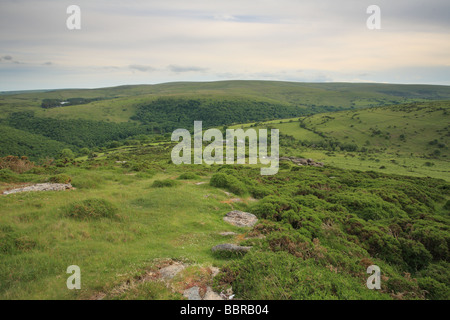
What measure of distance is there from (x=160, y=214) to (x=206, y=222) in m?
3.51

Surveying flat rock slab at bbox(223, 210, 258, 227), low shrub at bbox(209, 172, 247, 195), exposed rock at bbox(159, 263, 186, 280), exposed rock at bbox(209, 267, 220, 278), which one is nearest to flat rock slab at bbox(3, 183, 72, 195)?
low shrub at bbox(209, 172, 247, 195)

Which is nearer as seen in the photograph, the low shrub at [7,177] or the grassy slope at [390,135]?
the low shrub at [7,177]

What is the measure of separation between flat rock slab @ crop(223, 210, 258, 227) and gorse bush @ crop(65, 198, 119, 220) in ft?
Result: 26.4

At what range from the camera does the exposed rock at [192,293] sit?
8.47 metres

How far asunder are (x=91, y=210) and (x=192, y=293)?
1003 centimetres

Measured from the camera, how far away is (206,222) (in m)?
16.8

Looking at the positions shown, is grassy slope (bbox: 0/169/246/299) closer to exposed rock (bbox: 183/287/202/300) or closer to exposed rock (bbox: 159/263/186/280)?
exposed rock (bbox: 159/263/186/280)

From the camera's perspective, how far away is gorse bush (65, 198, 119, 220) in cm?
1485

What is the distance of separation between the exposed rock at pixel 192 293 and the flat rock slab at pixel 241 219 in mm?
8734

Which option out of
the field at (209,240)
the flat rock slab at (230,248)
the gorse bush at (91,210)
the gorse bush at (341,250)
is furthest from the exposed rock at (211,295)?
the gorse bush at (91,210)

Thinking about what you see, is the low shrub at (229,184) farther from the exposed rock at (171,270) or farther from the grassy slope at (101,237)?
the exposed rock at (171,270)

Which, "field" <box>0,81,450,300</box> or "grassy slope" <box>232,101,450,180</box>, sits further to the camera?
"grassy slope" <box>232,101,450,180</box>

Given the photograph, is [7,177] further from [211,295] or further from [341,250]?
[341,250]
